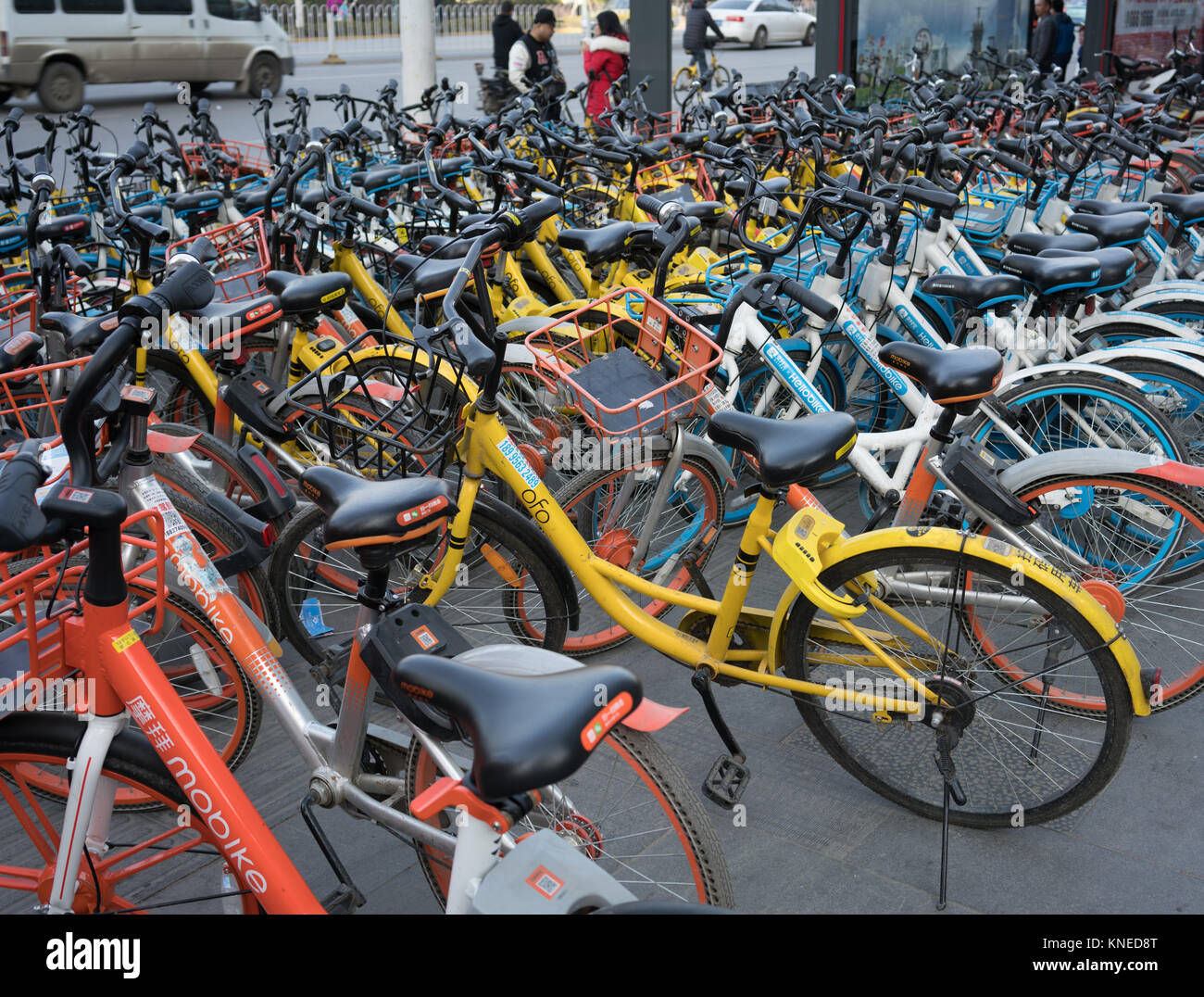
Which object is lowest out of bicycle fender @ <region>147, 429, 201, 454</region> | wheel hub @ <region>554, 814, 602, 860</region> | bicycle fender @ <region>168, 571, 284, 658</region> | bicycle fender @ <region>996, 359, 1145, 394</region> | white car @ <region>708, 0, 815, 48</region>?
wheel hub @ <region>554, 814, 602, 860</region>

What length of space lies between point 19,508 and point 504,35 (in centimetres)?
1118

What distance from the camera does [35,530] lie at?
6.19 ft

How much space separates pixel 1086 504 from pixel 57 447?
283cm

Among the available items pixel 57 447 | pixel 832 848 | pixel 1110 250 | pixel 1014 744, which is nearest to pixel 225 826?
pixel 57 447

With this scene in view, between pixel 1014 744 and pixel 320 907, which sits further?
pixel 1014 744

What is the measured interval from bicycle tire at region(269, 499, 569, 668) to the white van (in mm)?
14805

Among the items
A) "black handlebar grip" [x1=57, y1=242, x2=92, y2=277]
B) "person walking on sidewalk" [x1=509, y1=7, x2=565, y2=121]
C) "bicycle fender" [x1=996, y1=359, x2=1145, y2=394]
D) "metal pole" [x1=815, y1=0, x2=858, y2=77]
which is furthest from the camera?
"metal pole" [x1=815, y1=0, x2=858, y2=77]

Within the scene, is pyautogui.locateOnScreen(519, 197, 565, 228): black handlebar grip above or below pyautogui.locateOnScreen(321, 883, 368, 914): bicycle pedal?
above

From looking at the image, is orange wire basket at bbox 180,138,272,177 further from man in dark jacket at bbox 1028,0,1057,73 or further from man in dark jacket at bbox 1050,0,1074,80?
man in dark jacket at bbox 1050,0,1074,80

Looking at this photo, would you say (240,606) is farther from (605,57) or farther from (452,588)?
(605,57)

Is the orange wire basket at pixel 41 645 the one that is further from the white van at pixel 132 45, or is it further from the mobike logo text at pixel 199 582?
the white van at pixel 132 45

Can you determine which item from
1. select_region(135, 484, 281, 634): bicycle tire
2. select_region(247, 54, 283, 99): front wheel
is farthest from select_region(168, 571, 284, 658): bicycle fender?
select_region(247, 54, 283, 99): front wheel

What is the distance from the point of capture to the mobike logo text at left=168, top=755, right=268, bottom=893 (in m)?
2.10

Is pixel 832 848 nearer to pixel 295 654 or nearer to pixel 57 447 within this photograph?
pixel 295 654
